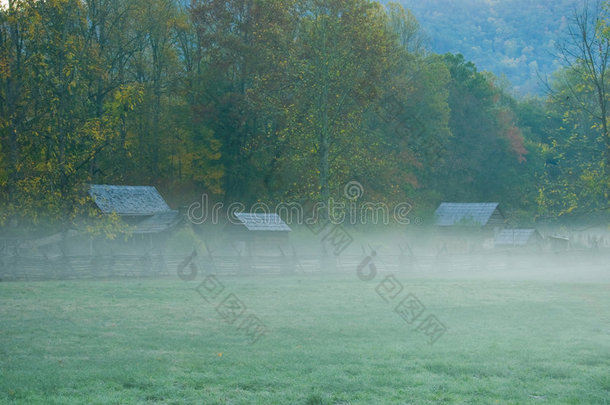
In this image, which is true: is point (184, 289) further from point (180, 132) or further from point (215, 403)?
point (180, 132)

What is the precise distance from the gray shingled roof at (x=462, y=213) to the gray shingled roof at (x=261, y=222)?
23.5 metres

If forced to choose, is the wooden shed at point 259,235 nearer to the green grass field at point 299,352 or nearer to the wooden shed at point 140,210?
the wooden shed at point 140,210

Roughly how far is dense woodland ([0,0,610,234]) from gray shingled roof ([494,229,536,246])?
25.7 ft

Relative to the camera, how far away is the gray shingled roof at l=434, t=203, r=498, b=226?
2527 inches

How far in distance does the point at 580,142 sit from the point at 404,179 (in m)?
35.7

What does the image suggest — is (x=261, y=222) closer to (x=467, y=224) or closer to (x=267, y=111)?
(x=267, y=111)

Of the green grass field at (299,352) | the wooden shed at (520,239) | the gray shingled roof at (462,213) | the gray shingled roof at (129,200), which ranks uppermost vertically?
the green grass field at (299,352)

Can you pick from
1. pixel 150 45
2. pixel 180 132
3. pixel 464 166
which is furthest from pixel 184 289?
pixel 464 166

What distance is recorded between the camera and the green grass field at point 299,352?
35.7 feet

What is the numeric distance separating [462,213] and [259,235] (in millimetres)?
27421

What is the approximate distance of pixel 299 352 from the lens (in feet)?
45.8

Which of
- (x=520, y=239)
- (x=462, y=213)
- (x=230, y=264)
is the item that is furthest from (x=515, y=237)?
(x=230, y=264)

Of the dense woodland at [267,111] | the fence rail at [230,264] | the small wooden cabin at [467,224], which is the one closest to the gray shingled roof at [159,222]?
the dense woodland at [267,111]

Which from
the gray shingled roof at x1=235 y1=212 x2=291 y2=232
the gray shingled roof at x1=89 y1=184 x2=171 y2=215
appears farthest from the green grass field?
the gray shingled roof at x1=89 y1=184 x2=171 y2=215
